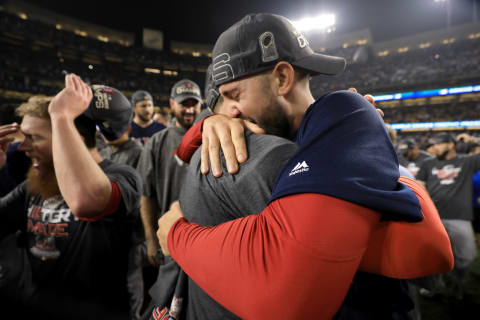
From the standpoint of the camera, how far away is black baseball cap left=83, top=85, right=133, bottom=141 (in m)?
1.83

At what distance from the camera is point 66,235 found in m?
1.59

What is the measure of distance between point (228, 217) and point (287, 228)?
1.07 ft

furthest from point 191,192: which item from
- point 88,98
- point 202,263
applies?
→ point 88,98

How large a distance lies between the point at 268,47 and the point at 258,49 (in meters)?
0.05

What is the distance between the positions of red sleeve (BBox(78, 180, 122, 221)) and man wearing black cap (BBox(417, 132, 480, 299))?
176 inches

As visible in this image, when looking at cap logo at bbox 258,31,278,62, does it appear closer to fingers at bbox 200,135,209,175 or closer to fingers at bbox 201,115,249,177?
fingers at bbox 201,115,249,177

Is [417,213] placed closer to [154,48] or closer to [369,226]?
[369,226]

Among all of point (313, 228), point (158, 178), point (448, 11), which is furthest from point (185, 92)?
point (448, 11)

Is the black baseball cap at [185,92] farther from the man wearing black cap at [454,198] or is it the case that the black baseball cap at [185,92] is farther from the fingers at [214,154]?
the man wearing black cap at [454,198]

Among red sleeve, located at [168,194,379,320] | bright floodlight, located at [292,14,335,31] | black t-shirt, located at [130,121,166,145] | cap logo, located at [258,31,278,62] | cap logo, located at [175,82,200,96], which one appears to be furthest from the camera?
bright floodlight, located at [292,14,335,31]

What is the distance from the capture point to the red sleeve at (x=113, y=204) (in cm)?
142

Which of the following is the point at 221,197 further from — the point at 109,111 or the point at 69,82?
the point at 109,111

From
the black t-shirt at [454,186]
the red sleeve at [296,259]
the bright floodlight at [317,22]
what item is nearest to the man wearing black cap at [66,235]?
the red sleeve at [296,259]

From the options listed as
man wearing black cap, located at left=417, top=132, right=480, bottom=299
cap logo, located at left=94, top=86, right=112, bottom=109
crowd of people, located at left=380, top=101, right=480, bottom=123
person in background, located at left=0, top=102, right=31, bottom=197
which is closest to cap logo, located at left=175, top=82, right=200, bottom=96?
cap logo, located at left=94, top=86, right=112, bottom=109
